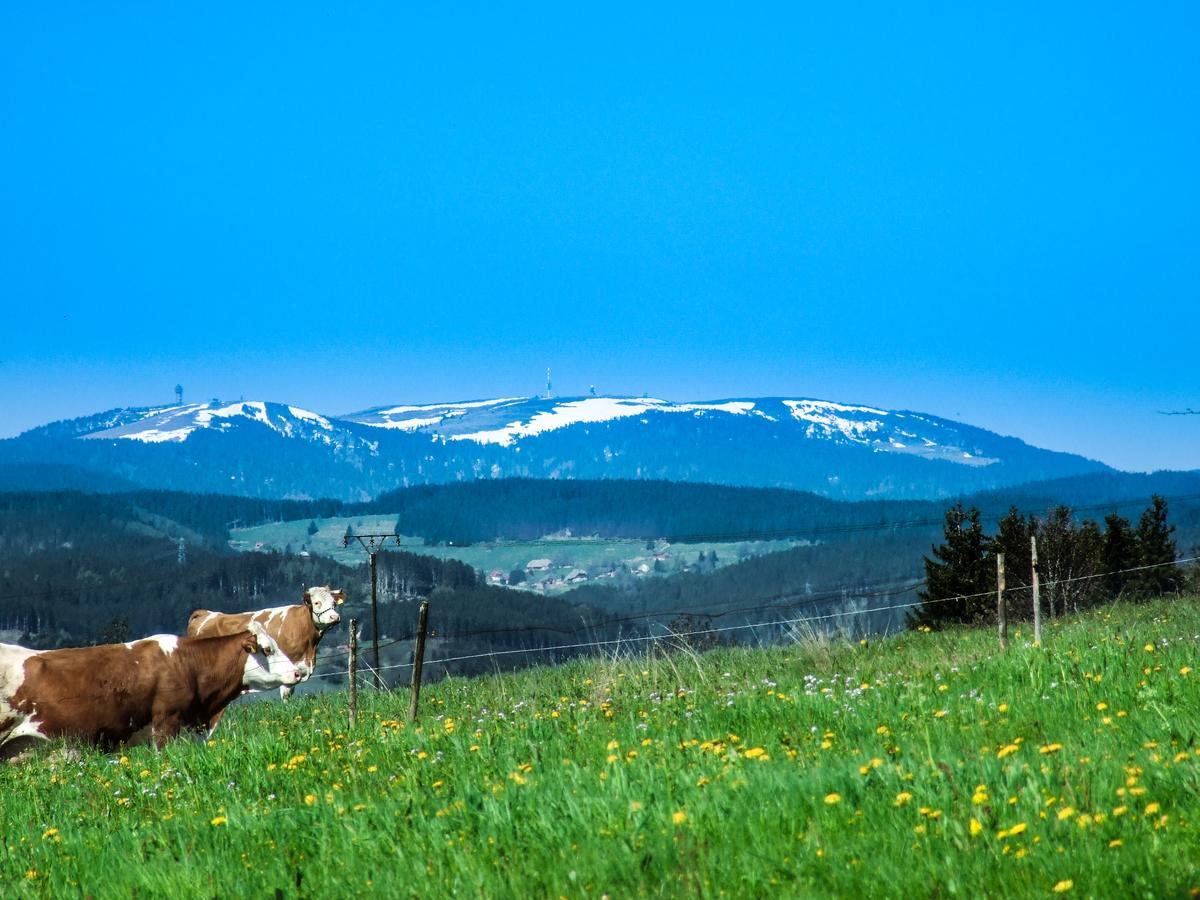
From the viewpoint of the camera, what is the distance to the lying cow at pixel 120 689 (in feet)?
54.3

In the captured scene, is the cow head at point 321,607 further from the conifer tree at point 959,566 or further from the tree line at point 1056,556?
the conifer tree at point 959,566

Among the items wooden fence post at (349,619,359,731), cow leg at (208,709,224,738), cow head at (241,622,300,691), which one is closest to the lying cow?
cow leg at (208,709,224,738)

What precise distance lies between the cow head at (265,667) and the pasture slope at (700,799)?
259 inches

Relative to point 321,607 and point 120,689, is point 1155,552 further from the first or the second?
point 120,689

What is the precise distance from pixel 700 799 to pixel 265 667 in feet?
49.7

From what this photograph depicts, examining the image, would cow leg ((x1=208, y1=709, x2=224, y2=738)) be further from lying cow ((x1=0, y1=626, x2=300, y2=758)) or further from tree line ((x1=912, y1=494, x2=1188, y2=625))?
tree line ((x1=912, y1=494, x2=1188, y2=625))

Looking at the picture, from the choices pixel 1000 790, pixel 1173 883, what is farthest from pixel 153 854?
pixel 1173 883

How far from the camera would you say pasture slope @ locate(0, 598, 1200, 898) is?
6328mm

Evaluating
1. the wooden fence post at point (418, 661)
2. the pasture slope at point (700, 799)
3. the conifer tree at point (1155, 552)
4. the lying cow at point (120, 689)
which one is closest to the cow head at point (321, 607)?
the lying cow at point (120, 689)

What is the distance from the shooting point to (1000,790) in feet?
23.5

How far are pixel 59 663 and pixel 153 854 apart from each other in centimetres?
972

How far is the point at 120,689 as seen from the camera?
1745 cm

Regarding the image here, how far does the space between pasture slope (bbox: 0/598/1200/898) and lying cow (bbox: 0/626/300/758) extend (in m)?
2.76

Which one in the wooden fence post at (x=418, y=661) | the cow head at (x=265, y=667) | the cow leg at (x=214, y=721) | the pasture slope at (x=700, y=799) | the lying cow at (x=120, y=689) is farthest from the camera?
the cow head at (x=265, y=667)
